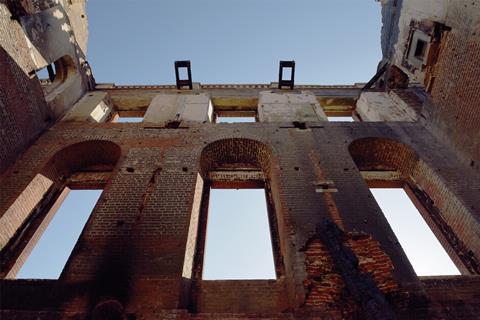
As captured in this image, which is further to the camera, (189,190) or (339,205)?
(189,190)

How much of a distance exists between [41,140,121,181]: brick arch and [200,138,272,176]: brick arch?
2.18 meters

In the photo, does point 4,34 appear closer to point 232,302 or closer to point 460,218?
point 232,302

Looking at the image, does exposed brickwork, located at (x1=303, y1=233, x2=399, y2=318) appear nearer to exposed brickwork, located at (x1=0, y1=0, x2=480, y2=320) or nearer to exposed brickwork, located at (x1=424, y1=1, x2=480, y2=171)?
exposed brickwork, located at (x1=0, y1=0, x2=480, y2=320)

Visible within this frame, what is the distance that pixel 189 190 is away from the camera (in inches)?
230

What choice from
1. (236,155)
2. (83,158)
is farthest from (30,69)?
(236,155)

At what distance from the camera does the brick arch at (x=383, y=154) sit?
Result: 7.51 m

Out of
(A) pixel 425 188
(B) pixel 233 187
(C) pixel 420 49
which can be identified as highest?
(C) pixel 420 49

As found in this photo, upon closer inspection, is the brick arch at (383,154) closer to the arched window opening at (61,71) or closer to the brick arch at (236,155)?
the brick arch at (236,155)

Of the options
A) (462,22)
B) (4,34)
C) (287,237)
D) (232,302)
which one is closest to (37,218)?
(4,34)

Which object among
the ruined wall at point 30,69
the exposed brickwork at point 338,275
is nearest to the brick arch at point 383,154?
the exposed brickwork at point 338,275

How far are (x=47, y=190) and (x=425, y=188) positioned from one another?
868cm

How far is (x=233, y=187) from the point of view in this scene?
762 cm

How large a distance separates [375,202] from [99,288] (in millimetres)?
4820

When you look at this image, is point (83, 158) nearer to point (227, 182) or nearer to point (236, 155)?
point (227, 182)
